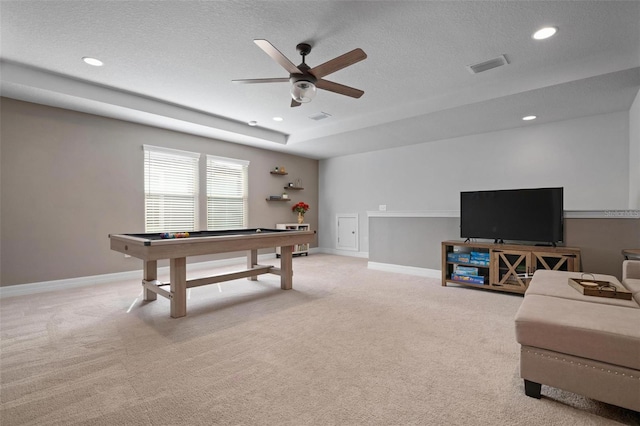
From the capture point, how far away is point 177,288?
2.95 meters

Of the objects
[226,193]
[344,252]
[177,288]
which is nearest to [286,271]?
[177,288]

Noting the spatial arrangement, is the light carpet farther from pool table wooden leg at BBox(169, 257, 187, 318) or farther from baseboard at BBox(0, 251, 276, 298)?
baseboard at BBox(0, 251, 276, 298)

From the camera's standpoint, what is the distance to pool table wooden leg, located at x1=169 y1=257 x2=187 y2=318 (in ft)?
9.57

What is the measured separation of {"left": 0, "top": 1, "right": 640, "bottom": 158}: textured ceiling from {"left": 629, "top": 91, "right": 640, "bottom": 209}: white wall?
0.19 metres

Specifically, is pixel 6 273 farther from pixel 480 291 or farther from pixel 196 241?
pixel 480 291

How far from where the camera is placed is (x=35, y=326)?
2.69m

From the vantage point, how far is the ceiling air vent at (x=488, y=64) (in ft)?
10.1

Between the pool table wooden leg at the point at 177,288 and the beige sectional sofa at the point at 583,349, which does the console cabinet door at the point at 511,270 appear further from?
the pool table wooden leg at the point at 177,288

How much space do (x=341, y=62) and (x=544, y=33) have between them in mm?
1864

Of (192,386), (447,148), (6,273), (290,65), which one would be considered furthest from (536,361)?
(6,273)

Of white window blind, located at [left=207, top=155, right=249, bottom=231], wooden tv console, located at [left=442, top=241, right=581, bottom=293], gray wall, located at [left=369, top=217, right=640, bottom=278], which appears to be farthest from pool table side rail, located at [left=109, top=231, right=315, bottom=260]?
white window blind, located at [left=207, top=155, right=249, bottom=231]

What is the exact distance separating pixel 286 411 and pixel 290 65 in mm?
2489

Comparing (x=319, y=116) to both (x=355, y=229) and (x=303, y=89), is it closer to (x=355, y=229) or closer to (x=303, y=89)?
(x=303, y=89)

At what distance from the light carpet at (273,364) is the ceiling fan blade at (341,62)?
A: 2.27 meters
